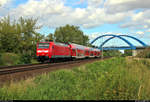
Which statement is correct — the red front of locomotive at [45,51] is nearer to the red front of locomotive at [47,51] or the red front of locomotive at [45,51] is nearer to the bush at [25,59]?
the red front of locomotive at [47,51]

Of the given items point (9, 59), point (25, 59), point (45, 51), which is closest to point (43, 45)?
point (45, 51)

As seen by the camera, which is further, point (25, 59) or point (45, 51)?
point (25, 59)

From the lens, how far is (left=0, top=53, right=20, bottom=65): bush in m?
24.5

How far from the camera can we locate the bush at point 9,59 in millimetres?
24495

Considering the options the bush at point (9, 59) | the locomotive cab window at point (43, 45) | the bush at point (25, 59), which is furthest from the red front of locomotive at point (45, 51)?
the bush at point (9, 59)

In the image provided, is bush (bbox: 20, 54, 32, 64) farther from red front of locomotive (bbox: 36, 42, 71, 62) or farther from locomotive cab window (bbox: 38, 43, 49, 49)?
locomotive cab window (bbox: 38, 43, 49, 49)

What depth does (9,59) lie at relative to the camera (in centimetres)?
2606

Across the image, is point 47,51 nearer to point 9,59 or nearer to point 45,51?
point 45,51

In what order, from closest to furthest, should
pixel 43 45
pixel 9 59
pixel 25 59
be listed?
pixel 43 45 → pixel 9 59 → pixel 25 59

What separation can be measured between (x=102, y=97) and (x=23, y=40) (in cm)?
2683

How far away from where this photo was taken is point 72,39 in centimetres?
6919

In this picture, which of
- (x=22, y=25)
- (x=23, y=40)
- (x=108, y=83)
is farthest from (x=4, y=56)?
(x=108, y=83)

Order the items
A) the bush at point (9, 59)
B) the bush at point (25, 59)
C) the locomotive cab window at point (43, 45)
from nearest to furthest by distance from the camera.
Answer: the bush at point (9, 59) < the locomotive cab window at point (43, 45) < the bush at point (25, 59)

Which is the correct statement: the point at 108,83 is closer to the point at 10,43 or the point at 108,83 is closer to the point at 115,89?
the point at 115,89
